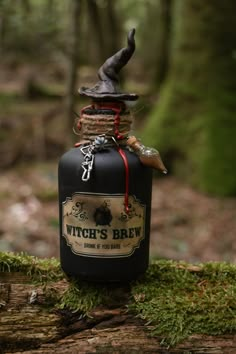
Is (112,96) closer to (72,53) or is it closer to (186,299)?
(186,299)

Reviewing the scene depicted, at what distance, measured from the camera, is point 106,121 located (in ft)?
6.84

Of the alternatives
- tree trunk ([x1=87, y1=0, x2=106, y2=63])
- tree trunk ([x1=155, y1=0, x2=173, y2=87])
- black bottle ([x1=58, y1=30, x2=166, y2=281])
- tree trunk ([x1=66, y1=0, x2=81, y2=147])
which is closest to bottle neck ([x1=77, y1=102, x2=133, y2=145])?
black bottle ([x1=58, y1=30, x2=166, y2=281])

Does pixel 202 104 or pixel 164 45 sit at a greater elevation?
pixel 164 45

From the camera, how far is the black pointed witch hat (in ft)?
6.78

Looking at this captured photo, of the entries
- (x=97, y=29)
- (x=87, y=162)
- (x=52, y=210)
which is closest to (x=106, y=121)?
(x=87, y=162)

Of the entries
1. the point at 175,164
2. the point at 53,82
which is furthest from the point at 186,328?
the point at 53,82

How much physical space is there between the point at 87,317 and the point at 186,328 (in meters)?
0.36

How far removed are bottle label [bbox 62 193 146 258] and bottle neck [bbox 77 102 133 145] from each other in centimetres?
25

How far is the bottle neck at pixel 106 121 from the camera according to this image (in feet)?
6.85

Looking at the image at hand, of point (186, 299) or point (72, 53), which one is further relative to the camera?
point (72, 53)

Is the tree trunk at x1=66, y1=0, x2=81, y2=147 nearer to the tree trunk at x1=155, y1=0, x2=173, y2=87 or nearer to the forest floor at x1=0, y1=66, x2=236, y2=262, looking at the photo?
the forest floor at x1=0, y1=66, x2=236, y2=262

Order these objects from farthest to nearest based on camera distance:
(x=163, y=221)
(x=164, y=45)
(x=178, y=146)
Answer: (x=164, y=45) → (x=178, y=146) → (x=163, y=221)

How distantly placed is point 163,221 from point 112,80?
405 cm

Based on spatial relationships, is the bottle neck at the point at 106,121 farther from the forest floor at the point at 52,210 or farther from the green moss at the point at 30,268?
the forest floor at the point at 52,210
